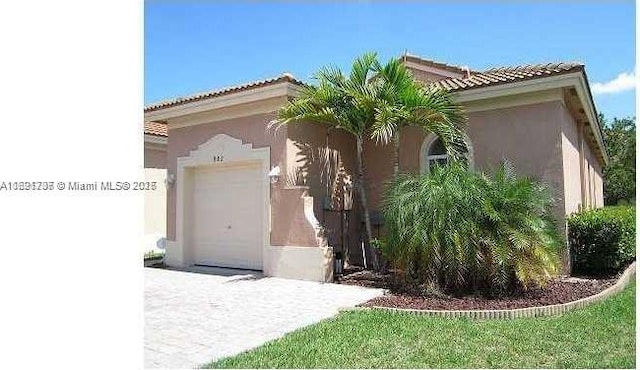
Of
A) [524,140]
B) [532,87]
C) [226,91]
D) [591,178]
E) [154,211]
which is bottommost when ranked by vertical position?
[154,211]

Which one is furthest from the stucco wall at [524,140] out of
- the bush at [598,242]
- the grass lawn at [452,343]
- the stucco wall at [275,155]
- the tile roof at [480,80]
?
the stucco wall at [275,155]

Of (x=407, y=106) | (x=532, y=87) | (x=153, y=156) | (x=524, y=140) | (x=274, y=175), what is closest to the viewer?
(x=407, y=106)

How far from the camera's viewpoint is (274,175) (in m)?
12.9

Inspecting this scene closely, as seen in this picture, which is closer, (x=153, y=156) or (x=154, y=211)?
(x=153, y=156)

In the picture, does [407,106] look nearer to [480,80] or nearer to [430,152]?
[430,152]

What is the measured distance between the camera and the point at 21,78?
24.5 feet

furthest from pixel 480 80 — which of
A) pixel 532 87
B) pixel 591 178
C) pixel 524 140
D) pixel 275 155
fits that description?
pixel 591 178

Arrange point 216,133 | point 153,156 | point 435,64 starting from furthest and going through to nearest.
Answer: point 153,156, point 435,64, point 216,133

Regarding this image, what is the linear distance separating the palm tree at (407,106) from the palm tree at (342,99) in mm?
277

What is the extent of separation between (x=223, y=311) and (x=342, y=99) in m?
5.91

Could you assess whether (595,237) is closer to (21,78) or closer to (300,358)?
(300,358)

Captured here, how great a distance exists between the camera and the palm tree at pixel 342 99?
11742mm

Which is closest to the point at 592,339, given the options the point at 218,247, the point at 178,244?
the point at 218,247

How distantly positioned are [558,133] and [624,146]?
40.4 meters
